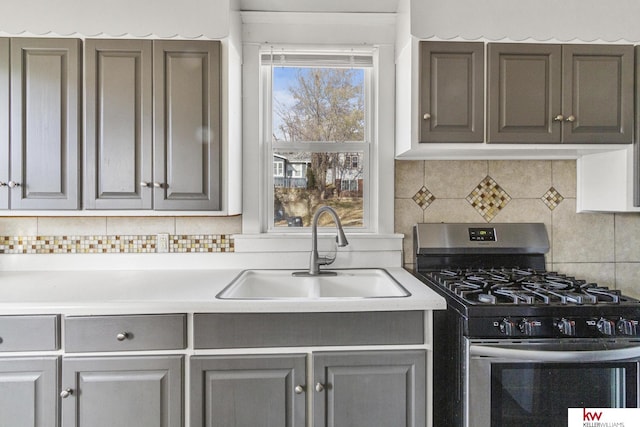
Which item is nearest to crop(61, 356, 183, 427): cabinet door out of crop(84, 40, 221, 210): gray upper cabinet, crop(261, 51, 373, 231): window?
crop(84, 40, 221, 210): gray upper cabinet

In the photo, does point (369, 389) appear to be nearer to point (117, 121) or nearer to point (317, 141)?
point (317, 141)

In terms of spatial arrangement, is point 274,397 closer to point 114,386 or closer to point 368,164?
point 114,386

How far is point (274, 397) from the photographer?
1.40 m

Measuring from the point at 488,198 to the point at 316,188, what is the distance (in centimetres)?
97

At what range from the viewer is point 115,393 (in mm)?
1380

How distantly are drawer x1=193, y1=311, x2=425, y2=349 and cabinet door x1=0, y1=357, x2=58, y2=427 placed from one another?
1.76ft

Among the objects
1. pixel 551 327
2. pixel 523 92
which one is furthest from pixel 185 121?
pixel 551 327

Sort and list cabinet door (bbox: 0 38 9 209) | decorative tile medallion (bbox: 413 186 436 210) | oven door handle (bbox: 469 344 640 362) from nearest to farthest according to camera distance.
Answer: oven door handle (bbox: 469 344 640 362) → cabinet door (bbox: 0 38 9 209) → decorative tile medallion (bbox: 413 186 436 210)

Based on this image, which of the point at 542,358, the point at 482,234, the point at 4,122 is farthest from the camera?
the point at 482,234

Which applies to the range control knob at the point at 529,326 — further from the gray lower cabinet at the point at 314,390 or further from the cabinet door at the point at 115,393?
the cabinet door at the point at 115,393

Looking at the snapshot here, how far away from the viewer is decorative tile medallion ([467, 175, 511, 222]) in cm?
215

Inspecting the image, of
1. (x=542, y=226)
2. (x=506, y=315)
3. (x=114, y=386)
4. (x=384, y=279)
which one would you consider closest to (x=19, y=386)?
(x=114, y=386)

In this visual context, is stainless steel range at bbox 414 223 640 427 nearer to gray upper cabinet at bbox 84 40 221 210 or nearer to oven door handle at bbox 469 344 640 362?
oven door handle at bbox 469 344 640 362

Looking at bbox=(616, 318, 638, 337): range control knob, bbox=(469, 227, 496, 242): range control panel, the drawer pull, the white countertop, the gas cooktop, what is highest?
bbox=(469, 227, 496, 242): range control panel
